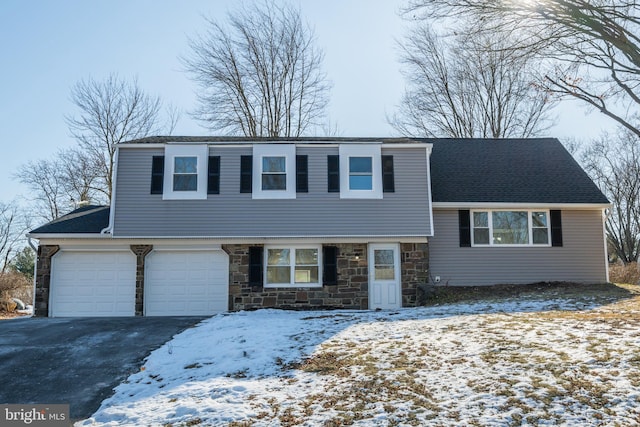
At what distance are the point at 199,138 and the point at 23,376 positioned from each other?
28.6 ft

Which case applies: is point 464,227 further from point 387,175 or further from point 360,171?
point 360,171

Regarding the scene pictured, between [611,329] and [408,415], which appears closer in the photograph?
[408,415]

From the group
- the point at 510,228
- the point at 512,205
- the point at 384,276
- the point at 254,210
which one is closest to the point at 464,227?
the point at 510,228

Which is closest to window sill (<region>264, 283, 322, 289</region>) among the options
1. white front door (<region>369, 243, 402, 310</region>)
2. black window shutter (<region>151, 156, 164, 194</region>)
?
white front door (<region>369, 243, 402, 310</region>)

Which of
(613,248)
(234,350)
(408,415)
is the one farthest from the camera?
(613,248)

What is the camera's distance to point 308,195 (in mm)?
13898

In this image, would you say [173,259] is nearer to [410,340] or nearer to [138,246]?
[138,246]

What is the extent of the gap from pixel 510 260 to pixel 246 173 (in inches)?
324

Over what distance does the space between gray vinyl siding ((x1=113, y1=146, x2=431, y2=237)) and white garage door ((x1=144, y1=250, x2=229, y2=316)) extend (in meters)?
0.78

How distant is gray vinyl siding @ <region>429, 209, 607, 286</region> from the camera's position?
14461 millimetres

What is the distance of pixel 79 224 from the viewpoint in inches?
558

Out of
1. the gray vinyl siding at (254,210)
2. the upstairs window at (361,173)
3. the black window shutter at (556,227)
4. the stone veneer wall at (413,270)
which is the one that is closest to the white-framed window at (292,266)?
the gray vinyl siding at (254,210)

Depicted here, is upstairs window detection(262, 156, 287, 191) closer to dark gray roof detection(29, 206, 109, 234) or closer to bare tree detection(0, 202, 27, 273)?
dark gray roof detection(29, 206, 109, 234)

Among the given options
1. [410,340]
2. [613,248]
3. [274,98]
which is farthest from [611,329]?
[613,248]
